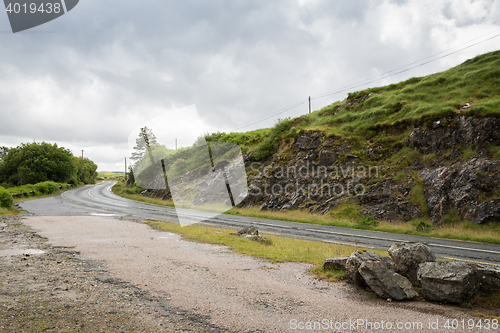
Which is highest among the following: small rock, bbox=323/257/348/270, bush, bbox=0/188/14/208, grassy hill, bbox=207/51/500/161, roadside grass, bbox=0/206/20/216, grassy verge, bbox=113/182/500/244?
grassy hill, bbox=207/51/500/161

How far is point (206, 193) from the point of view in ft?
107

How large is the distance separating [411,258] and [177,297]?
16.5ft

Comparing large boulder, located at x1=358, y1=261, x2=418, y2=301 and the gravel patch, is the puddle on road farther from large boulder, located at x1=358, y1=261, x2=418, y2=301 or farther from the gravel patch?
large boulder, located at x1=358, y1=261, x2=418, y2=301

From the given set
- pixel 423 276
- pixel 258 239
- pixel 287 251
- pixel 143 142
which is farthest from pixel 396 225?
pixel 143 142

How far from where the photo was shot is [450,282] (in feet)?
16.3

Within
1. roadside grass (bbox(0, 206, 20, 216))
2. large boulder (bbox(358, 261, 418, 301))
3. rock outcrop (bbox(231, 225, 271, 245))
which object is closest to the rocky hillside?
rock outcrop (bbox(231, 225, 271, 245))

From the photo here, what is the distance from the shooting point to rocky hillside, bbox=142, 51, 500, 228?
55.7ft

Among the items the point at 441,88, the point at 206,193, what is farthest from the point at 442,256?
the point at 206,193

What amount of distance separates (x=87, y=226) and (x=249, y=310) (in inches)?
500

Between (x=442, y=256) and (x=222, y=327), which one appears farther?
(x=442, y=256)

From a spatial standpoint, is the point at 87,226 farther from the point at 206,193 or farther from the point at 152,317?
the point at 206,193

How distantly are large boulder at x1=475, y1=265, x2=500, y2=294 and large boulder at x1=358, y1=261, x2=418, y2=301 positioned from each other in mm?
1190

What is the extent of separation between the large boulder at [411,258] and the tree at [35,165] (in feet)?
210

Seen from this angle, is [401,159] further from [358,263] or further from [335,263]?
[358,263]
